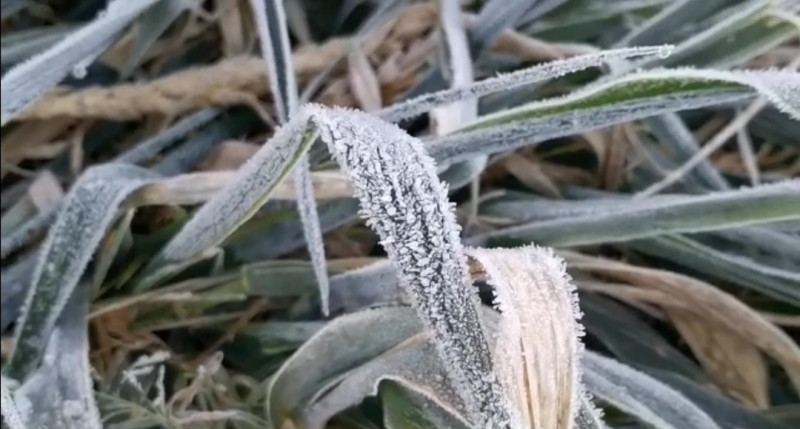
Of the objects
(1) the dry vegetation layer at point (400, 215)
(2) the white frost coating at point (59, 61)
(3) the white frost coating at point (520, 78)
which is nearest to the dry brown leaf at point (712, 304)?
(1) the dry vegetation layer at point (400, 215)

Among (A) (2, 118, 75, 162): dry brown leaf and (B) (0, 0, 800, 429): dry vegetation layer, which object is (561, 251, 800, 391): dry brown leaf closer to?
(B) (0, 0, 800, 429): dry vegetation layer

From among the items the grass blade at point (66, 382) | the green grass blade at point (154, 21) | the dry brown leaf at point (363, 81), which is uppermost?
the green grass blade at point (154, 21)

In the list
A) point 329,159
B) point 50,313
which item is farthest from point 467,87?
point 50,313

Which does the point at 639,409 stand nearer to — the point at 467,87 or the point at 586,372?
the point at 586,372

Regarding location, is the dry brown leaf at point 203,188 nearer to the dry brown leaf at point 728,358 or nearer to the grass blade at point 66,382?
the grass blade at point 66,382

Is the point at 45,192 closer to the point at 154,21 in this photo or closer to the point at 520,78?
the point at 154,21
